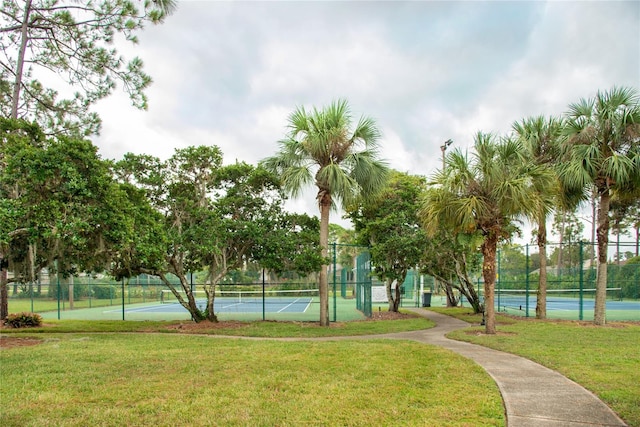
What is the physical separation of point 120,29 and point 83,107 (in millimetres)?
3460

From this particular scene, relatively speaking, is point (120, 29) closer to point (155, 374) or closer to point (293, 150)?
point (293, 150)

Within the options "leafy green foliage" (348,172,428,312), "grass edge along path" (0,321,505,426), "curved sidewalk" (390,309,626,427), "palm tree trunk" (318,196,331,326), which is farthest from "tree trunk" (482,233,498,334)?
"palm tree trunk" (318,196,331,326)

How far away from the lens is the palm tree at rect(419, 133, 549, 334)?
39.2 ft

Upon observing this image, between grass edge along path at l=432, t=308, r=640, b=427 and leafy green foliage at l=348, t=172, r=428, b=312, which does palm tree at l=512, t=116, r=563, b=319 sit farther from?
leafy green foliage at l=348, t=172, r=428, b=312

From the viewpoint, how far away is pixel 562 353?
8820 mm

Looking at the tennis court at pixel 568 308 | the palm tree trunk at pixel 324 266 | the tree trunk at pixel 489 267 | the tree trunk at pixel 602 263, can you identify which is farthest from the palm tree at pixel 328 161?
the tennis court at pixel 568 308

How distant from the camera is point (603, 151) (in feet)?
48.2

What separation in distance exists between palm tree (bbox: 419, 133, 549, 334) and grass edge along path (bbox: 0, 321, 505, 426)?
410cm

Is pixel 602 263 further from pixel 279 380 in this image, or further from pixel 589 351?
pixel 279 380

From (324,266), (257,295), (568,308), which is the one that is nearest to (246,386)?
(324,266)

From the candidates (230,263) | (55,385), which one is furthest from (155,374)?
(230,263)

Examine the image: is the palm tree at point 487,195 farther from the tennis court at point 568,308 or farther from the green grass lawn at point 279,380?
the tennis court at point 568,308

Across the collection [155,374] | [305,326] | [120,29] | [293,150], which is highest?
[120,29]

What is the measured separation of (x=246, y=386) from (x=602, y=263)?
13490 millimetres
